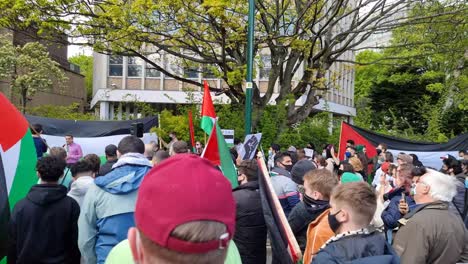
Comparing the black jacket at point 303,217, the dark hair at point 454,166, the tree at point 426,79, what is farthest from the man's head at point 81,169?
the tree at point 426,79

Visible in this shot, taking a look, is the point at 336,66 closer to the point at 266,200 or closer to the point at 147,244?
the point at 266,200

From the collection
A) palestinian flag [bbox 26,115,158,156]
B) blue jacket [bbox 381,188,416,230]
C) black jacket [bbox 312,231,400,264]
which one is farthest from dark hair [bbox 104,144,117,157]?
palestinian flag [bbox 26,115,158,156]

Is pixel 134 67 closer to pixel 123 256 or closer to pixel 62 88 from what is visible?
pixel 62 88

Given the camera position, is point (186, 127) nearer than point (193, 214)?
No

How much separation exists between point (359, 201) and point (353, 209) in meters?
0.06

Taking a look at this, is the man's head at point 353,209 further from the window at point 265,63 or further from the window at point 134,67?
the window at point 134,67

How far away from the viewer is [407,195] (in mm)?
5953

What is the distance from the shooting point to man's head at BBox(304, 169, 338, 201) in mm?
4332

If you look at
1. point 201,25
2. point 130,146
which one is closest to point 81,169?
point 130,146

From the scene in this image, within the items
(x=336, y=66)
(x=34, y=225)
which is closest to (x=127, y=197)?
(x=34, y=225)

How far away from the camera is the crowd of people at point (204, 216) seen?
1379mm

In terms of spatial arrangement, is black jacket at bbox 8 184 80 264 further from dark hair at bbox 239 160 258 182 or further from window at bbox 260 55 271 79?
window at bbox 260 55 271 79

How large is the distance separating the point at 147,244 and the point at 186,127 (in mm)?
16269

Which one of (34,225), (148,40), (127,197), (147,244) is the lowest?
(34,225)
